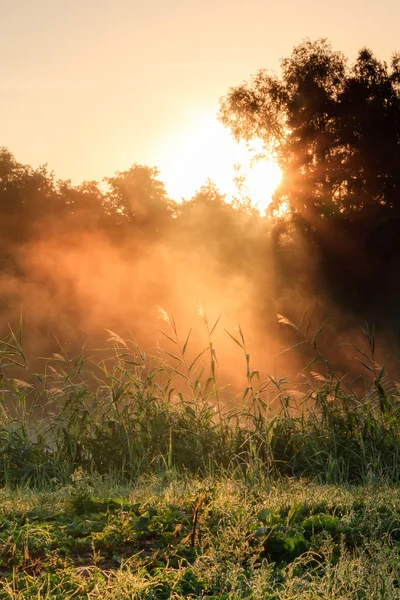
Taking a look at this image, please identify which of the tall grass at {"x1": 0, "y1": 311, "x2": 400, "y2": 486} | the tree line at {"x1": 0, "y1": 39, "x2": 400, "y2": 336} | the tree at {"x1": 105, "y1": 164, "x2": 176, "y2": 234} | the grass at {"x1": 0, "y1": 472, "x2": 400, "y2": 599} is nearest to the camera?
the grass at {"x1": 0, "y1": 472, "x2": 400, "y2": 599}

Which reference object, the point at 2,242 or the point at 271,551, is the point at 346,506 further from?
the point at 2,242

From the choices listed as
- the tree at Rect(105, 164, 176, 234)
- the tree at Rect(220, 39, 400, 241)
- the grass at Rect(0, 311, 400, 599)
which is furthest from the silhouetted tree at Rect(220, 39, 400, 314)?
the grass at Rect(0, 311, 400, 599)

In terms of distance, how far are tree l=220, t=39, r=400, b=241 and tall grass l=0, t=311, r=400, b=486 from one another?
1652 cm

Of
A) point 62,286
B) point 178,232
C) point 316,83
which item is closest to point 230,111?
point 316,83

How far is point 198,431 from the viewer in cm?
600

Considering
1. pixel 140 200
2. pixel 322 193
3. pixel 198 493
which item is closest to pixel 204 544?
pixel 198 493

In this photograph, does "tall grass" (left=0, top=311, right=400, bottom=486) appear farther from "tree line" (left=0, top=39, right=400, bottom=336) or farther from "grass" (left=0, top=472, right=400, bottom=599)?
"tree line" (left=0, top=39, right=400, bottom=336)

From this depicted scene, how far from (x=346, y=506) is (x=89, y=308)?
14828 mm

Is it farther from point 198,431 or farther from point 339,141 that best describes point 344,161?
point 198,431

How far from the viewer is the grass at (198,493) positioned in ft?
10.00

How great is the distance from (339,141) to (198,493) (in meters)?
19.7

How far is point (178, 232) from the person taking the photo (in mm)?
26734

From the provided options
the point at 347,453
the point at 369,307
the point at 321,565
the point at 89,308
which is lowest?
the point at 321,565

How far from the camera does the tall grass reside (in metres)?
5.77
